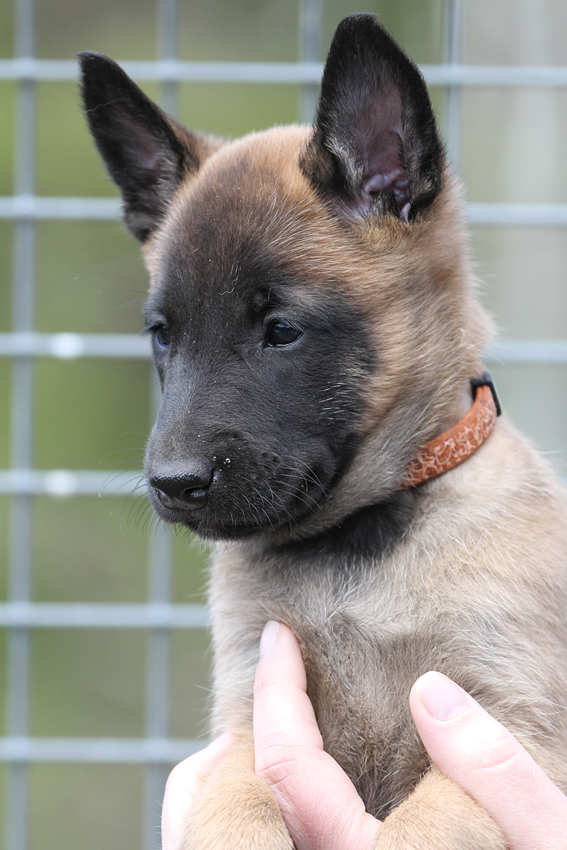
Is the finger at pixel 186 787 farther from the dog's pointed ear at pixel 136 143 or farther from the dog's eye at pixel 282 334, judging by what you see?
the dog's pointed ear at pixel 136 143

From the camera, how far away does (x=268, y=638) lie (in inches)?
78.6

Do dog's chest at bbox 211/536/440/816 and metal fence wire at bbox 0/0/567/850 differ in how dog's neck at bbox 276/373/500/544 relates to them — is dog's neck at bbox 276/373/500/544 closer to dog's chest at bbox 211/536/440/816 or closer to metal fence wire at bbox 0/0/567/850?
dog's chest at bbox 211/536/440/816

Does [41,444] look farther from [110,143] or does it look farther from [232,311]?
[232,311]

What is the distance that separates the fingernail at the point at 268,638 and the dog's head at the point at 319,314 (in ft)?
0.78

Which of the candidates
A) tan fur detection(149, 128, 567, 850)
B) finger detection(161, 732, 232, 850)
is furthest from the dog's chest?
finger detection(161, 732, 232, 850)

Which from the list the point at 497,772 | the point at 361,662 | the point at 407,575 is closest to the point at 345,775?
the point at 361,662

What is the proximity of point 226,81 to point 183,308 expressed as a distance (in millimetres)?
1622

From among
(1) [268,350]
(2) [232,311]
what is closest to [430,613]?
(1) [268,350]

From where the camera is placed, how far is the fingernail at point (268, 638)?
1.98 m

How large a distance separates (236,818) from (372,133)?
1.61m

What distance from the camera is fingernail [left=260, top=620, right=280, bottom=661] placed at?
198 cm

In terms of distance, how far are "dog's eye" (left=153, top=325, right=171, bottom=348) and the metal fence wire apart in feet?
3.53

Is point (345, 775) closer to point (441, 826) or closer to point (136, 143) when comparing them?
point (441, 826)

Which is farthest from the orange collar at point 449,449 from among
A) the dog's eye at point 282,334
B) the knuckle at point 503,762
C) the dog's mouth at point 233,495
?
the knuckle at point 503,762
